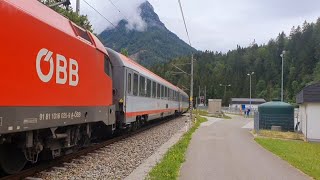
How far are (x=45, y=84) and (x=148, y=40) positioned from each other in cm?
3005

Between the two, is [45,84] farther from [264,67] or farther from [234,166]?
[264,67]

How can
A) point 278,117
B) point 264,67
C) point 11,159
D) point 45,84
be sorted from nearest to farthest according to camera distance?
point 45,84, point 11,159, point 278,117, point 264,67

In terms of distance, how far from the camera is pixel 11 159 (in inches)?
392

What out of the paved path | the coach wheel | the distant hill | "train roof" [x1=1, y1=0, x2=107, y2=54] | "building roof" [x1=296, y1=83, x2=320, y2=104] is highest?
the distant hill

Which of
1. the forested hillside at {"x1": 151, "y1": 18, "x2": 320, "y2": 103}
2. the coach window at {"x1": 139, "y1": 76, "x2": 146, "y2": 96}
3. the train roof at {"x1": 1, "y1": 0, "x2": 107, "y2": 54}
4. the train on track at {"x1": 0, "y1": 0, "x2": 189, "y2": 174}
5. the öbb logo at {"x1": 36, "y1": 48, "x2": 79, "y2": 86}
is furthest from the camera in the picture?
the forested hillside at {"x1": 151, "y1": 18, "x2": 320, "y2": 103}

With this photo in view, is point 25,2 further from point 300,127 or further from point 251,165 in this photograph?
point 300,127

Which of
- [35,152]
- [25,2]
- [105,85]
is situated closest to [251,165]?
[105,85]

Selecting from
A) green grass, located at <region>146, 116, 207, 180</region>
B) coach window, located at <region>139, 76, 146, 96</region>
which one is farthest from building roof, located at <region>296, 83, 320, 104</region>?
green grass, located at <region>146, 116, 207, 180</region>

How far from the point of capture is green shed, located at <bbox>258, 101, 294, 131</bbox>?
3081 cm

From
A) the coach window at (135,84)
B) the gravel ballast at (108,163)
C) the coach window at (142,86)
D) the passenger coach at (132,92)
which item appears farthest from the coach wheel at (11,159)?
the coach window at (142,86)

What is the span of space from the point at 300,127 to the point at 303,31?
11658 cm

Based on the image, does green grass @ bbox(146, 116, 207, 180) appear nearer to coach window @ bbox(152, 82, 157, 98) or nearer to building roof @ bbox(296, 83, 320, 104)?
A: coach window @ bbox(152, 82, 157, 98)

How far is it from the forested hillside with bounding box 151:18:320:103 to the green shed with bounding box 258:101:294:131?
271ft

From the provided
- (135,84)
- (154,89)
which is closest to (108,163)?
(135,84)
